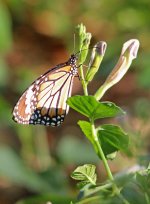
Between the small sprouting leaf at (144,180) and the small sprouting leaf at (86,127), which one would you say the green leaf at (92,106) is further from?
the small sprouting leaf at (144,180)

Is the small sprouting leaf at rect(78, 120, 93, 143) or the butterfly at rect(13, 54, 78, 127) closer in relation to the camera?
the small sprouting leaf at rect(78, 120, 93, 143)

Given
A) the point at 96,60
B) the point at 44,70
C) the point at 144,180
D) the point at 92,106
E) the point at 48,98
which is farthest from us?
the point at 44,70

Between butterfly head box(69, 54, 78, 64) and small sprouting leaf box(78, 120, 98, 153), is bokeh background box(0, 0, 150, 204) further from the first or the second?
small sprouting leaf box(78, 120, 98, 153)

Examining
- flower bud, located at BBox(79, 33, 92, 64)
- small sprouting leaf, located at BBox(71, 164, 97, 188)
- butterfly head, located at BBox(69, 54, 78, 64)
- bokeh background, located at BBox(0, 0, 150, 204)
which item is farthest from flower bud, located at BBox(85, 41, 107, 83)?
bokeh background, located at BBox(0, 0, 150, 204)

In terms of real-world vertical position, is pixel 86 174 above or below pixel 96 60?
below

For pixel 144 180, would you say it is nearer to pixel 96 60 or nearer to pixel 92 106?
pixel 92 106

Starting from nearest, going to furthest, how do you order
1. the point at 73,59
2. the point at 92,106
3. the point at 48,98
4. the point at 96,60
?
the point at 92,106 < the point at 96,60 < the point at 48,98 < the point at 73,59

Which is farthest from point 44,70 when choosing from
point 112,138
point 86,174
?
point 86,174
